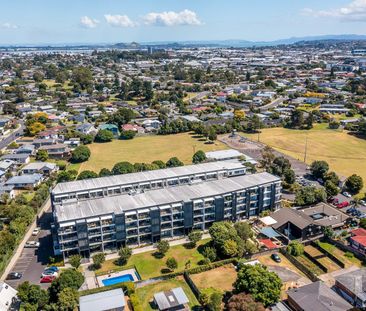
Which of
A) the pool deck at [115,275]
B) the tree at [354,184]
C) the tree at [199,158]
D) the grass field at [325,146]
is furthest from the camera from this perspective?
the grass field at [325,146]

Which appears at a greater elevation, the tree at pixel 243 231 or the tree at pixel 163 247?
the tree at pixel 243 231

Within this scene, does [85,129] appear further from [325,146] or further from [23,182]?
[325,146]

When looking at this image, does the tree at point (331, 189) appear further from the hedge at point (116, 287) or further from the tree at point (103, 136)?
the tree at point (103, 136)

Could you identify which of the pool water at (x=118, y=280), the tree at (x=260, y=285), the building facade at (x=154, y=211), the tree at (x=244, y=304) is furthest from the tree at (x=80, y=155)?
the tree at (x=244, y=304)

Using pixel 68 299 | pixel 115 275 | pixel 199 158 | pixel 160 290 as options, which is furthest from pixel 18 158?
pixel 160 290

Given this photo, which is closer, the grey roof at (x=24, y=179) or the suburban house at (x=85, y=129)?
the grey roof at (x=24, y=179)

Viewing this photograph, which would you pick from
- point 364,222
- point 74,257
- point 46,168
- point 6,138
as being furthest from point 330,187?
point 6,138

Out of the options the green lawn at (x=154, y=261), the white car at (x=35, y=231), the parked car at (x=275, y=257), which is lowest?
the green lawn at (x=154, y=261)

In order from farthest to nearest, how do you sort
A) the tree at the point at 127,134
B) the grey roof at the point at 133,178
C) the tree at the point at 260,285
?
the tree at the point at 127,134, the grey roof at the point at 133,178, the tree at the point at 260,285

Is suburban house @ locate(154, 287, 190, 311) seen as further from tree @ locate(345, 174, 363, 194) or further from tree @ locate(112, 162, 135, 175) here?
tree @ locate(345, 174, 363, 194)
